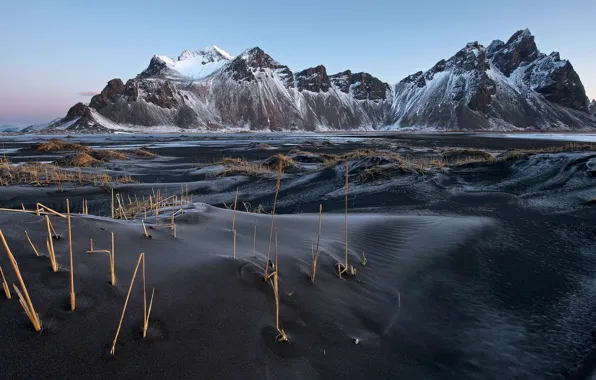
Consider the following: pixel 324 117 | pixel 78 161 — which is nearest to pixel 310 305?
pixel 78 161

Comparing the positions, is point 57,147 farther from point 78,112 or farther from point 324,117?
point 324,117

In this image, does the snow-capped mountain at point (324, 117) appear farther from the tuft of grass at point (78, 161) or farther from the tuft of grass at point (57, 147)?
the tuft of grass at point (78, 161)

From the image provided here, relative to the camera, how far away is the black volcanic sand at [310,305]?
70.1 inches

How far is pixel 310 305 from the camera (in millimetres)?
2678

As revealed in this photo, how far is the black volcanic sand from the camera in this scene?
1.78 metres

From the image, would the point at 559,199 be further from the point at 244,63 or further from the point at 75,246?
the point at 244,63

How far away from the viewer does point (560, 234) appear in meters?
5.71

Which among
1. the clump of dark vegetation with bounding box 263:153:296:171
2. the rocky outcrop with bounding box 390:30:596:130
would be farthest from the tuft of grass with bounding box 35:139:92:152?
the rocky outcrop with bounding box 390:30:596:130

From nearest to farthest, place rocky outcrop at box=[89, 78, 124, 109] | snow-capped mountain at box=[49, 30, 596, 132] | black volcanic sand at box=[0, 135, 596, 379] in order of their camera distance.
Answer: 1. black volcanic sand at box=[0, 135, 596, 379]
2. rocky outcrop at box=[89, 78, 124, 109]
3. snow-capped mountain at box=[49, 30, 596, 132]

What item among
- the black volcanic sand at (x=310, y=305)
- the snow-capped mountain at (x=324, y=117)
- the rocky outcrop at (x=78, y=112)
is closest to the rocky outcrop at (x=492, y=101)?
the snow-capped mountain at (x=324, y=117)

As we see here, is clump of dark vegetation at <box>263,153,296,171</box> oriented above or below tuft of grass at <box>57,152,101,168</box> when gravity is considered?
above

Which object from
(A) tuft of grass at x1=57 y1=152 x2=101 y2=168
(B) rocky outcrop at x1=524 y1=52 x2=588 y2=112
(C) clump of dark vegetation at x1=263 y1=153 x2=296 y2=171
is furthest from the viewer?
(B) rocky outcrop at x1=524 y1=52 x2=588 y2=112

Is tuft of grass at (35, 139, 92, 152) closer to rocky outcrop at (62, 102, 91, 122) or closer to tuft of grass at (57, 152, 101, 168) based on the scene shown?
tuft of grass at (57, 152, 101, 168)

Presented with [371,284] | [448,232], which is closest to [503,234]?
[448,232]
